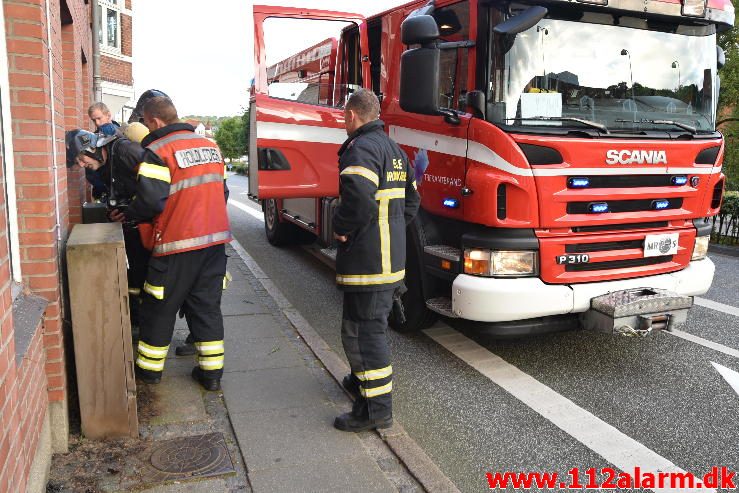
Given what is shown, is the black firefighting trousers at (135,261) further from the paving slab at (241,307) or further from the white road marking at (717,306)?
the white road marking at (717,306)

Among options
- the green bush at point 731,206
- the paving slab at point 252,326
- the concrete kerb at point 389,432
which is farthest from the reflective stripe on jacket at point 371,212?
the green bush at point 731,206

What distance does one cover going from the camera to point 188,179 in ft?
12.8

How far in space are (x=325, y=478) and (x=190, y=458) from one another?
2.34 ft

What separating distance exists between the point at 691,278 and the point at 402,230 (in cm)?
269

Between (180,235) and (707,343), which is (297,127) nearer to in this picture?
(180,235)

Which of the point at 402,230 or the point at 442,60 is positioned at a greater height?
the point at 442,60

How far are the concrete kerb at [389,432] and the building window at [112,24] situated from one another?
20277mm

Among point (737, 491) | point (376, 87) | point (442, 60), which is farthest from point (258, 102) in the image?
point (737, 491)

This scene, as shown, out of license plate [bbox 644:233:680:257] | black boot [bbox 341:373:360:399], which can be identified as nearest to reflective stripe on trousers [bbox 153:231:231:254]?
black boot [bbox 341:373:360:399]

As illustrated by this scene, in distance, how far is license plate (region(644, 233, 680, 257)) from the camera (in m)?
4.78

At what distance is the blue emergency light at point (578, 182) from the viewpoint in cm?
437

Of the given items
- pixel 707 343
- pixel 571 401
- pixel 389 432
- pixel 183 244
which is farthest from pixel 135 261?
pixel 707 343

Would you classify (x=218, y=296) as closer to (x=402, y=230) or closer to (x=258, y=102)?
(x=402, y=230)

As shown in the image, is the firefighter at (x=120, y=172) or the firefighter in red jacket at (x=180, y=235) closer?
the firefighter in red jacket at (x=180, y=235)
